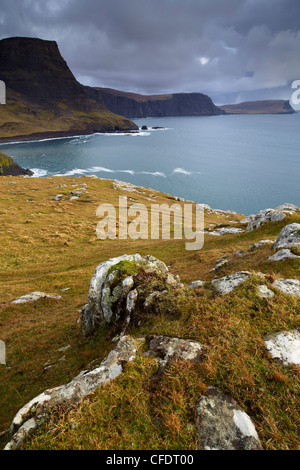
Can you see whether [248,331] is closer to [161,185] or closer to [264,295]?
[264,295]

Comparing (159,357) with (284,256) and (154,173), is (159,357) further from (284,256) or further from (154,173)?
(154,173)

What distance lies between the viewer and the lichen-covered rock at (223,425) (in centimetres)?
513

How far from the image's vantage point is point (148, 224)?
62562 mm

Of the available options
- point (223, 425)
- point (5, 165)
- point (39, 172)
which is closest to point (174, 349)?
point (223, 425)

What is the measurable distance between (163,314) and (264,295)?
13.8ft

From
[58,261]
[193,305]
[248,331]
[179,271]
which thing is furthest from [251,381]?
[58,261]

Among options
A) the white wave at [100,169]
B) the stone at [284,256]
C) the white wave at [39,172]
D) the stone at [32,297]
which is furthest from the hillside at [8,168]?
the stone at [284,256]

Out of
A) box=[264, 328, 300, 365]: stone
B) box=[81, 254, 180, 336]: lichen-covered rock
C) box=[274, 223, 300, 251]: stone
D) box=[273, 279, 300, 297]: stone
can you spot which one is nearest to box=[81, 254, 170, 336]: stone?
box=[81, 254, 180, 336]: lichen-covered rock

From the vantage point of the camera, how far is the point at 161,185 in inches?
5527

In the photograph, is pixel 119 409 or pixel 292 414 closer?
pixel 292 414

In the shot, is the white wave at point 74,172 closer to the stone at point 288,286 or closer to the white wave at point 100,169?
the white wave at point 100,169

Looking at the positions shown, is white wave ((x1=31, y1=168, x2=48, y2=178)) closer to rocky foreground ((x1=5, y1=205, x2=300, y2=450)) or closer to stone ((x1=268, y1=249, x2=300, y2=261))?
rocky foreground ((x1=5, y1=205, x2=300, y2=450))

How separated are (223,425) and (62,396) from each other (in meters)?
4.35

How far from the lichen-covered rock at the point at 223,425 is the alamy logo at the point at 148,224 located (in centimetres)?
3323
